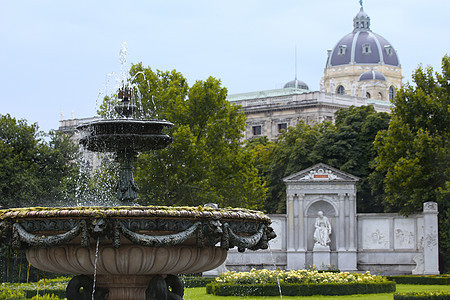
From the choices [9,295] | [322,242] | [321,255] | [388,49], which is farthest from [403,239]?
[388,49]

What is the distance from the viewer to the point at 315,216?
33.8 meters

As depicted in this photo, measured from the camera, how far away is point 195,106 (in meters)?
39.6

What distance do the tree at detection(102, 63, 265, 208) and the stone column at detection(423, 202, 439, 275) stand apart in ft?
32.3

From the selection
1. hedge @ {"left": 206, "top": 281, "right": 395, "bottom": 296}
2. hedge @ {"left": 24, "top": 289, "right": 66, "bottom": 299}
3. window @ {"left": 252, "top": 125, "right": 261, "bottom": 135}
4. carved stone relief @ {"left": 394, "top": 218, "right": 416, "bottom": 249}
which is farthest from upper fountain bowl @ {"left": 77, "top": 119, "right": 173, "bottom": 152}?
window @ {"left": 252, "top": 125, "right": 261, "bottom": 135}

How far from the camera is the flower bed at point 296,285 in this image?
22.9 metres

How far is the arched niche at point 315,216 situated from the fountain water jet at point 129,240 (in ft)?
69.3

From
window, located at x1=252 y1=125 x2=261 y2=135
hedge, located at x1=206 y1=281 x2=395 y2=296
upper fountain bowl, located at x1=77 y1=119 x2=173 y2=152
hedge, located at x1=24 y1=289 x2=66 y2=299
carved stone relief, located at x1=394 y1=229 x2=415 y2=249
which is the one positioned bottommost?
hedge, located at x1=24 y1=289 x2=66 y2=299

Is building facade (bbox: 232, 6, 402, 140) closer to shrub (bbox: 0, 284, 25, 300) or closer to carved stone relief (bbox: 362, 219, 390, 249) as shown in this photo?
carved stone relief (bbox: 362, 219, 390, 249)

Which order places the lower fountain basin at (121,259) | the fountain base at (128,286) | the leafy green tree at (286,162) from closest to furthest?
1. the lower fountain basin at (121,259)
2. the fountain base at (128,286)
3. the leafy green tree at (286,162)

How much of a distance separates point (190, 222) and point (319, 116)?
87735 mm

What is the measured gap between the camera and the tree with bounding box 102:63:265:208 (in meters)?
37.2

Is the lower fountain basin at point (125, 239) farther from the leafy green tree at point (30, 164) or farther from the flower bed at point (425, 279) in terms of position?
the leafy green tree at point (30, 164)

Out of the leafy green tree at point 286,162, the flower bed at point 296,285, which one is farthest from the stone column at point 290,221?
the leafy green tree at point 286,162

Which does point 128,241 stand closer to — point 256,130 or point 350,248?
point 350,248
